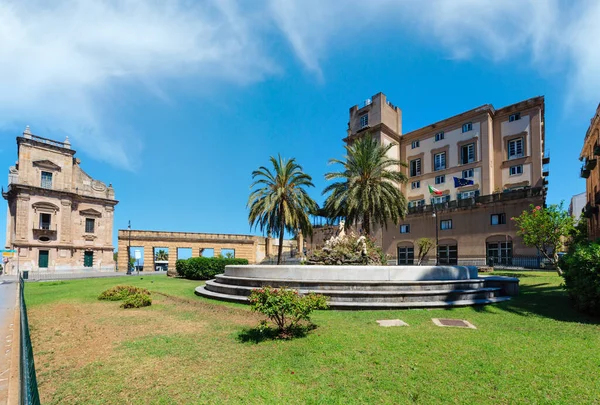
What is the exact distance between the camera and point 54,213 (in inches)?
1545

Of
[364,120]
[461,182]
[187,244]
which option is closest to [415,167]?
Answer: [461,182]

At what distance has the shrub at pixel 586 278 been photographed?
839cm

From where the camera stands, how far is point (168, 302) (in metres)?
12.0

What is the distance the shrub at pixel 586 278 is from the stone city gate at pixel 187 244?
3822 centimetres

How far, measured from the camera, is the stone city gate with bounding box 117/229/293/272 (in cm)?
4019

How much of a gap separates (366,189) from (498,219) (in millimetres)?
18578

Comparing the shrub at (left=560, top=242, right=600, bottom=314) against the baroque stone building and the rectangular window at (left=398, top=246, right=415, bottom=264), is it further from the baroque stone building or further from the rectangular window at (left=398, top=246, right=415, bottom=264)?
the baroque stone building

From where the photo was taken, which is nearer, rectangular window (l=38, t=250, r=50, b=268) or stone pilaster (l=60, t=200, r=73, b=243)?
rectangular window (l=38, t=250, r=50, b=268)

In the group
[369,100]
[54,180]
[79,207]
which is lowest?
[79,207]

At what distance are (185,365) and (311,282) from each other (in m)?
5.93

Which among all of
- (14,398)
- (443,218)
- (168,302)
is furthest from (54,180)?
(443,218)

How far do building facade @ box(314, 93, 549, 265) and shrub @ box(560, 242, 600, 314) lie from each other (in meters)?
21.5

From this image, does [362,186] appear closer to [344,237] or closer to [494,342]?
[344,237]

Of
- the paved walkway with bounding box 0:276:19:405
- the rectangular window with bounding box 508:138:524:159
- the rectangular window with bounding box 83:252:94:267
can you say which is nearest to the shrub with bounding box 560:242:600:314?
the paved walkway with bounding box 0:276:19:405
